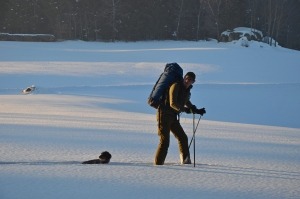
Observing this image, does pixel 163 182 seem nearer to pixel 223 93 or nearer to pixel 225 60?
pixel 223 93

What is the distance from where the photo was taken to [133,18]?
48562 millimetres

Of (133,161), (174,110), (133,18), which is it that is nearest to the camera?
(174,110)

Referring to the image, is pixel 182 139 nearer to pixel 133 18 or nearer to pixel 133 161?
pixel 133 161

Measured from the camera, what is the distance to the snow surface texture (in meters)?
5.37

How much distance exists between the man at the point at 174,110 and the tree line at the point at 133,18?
4142cm

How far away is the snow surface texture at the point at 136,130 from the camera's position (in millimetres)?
5371

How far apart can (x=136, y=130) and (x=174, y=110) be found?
15.7 feet

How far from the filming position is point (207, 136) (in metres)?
10.7

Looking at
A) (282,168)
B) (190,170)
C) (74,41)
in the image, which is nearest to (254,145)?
(282,168)

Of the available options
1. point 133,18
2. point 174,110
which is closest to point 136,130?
point 174,110

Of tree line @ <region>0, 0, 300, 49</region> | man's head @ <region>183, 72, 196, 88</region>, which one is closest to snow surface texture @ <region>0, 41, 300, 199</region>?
man's head @ <region>183, 72, 196, 88</region>

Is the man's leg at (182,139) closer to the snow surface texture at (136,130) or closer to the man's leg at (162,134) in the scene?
the man's leg at (162,134)

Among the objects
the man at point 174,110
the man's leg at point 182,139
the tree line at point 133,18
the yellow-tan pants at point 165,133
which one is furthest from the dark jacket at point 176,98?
the tree line at point 133,18

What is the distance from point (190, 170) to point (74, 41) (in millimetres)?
40420
